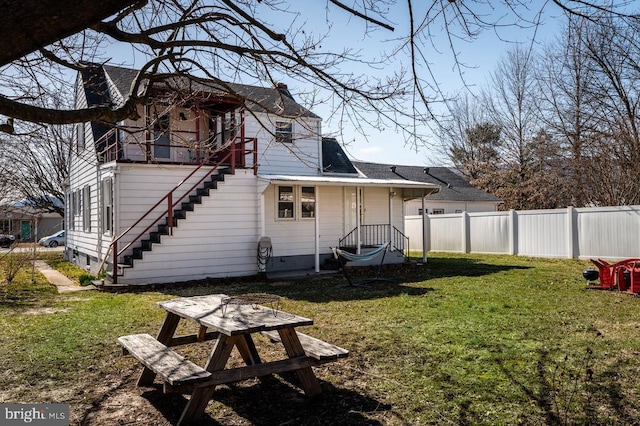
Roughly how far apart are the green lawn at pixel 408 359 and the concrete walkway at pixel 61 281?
1.50 m

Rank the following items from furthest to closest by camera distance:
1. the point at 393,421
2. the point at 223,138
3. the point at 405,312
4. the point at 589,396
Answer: the point at 223,138 < the point at 405,312 < the point at 589,396 < the point at 393,421

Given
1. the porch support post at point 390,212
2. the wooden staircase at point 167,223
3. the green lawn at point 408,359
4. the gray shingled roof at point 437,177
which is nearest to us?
the green lawn at point 408,359

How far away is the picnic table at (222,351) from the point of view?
11.9 ft

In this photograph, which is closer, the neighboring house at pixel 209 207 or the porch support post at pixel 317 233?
the neighboring house at pixel 209 207

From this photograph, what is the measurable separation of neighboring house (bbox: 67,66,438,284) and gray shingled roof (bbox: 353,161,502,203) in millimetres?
13986

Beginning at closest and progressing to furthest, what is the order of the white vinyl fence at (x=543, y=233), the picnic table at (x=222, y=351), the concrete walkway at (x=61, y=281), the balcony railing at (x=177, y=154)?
the picnic table at (x=222, y=351), the concrete walkway at (x=61, y=281), the balcony railing at (x=177, y=154), the white vinyl fence at (x=543, y=233)

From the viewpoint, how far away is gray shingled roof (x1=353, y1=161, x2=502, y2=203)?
30828mm

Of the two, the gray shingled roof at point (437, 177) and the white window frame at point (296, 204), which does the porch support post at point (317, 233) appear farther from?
the gray shingled roof at point (437, 177)

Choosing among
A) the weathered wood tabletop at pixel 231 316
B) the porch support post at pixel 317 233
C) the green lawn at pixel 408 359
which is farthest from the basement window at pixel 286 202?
the weathered wood tabletop at pixel 231 316

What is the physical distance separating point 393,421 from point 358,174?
15.8 meters

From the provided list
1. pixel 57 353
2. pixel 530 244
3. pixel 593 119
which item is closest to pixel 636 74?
pixel 593 119

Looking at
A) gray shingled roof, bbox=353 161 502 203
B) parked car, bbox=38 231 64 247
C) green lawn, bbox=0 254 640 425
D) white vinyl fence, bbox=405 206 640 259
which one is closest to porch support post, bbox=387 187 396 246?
white vinyl fence, bbox=405 206 640 259

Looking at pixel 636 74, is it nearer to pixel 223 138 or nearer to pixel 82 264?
pixel 223 138

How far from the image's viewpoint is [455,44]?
4.13 meters
